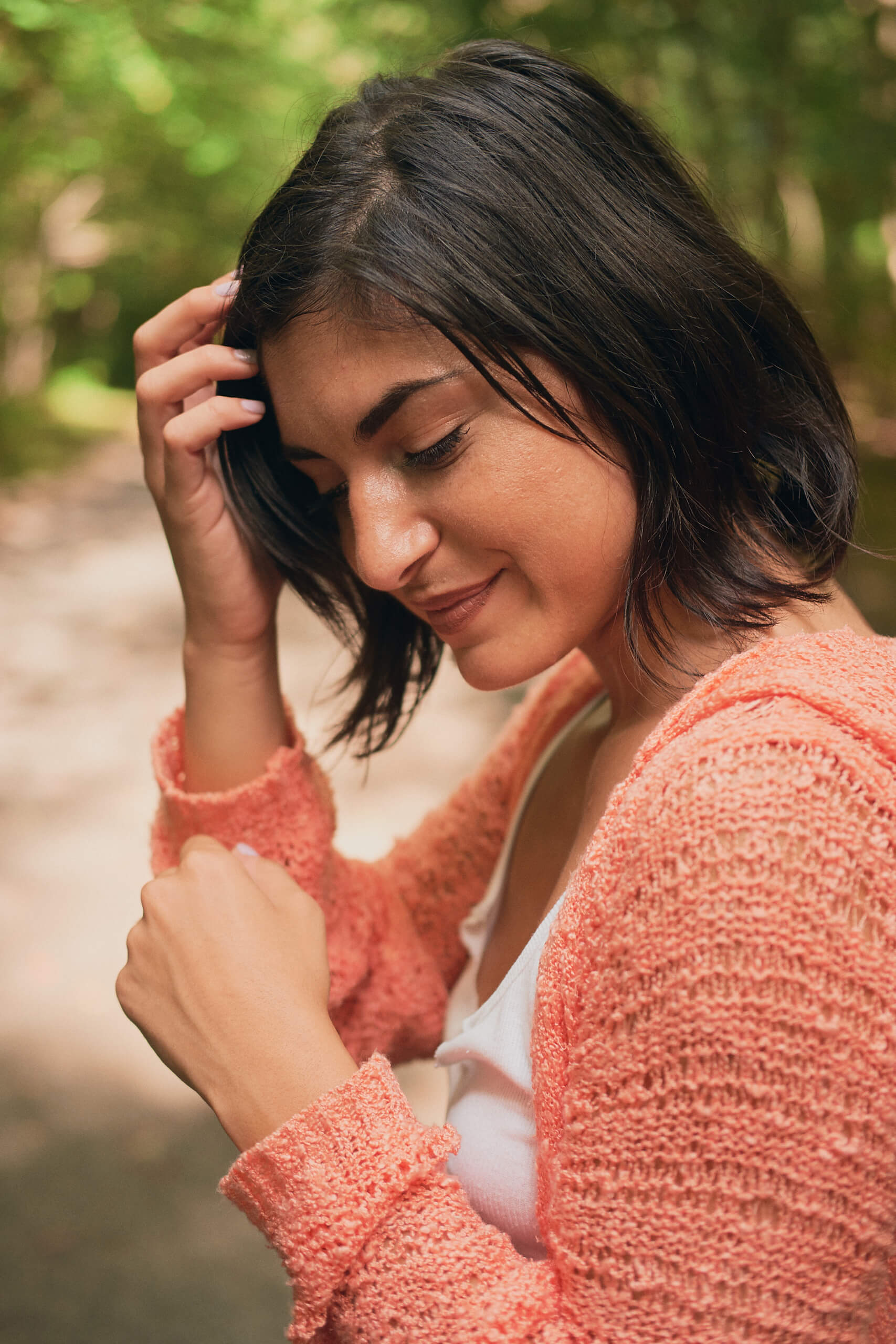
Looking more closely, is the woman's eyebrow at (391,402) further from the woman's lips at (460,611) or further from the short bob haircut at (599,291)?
the woman's lips at (460,611)

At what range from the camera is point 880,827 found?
0.88m

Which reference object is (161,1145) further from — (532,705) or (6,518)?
(6,518)

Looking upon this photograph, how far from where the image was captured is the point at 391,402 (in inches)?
45.7

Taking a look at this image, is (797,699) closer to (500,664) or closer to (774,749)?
(774,749)

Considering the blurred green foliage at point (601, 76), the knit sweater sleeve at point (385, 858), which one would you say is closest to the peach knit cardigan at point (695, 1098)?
the knit sweater sleeve at point (385, 858)

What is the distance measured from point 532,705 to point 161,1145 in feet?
6.36

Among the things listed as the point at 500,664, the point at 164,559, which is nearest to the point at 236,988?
the point at 500,664

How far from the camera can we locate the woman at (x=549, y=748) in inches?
34.0

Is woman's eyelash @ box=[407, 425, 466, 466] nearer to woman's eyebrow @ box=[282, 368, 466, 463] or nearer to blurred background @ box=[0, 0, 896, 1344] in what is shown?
woman's eyebrow @ box=[282, 368, 466, 463]

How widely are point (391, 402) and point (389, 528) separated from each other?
0.15 m

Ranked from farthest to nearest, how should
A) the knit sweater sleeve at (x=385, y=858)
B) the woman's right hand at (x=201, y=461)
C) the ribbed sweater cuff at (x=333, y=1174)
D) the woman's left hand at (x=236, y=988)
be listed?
the knit sweater sleeve at (x=385, y=858)
the woman's right hand at (x=201, y=461)
the woman's left hand at (x=236, y=988)
the ribbed sweater cuff at (x=333, y=1174)

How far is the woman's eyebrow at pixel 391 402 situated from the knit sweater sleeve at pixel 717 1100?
1.52ft

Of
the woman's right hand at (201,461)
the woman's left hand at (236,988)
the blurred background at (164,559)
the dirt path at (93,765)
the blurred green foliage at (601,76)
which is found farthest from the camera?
the blurred green foliage at (601,76)

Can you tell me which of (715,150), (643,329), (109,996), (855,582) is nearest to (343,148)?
(643,329)
